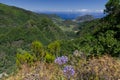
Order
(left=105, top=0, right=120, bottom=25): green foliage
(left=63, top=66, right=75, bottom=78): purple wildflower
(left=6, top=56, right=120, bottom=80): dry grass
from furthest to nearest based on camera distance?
(left=105, top=0, right=120, bottom=25): green foliage
(left=63, top=66, right=75, bottom=78): purple wildflower
(left=6, top=56, right=120, bottom=80): dry grass

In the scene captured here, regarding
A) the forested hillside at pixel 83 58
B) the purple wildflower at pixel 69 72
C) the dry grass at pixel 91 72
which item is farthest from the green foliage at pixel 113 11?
the purple wildflower at pixel 69 72

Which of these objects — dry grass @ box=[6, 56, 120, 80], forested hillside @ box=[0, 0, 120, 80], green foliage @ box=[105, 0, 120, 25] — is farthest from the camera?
green foliage @ box=[105, 0, 120, 25]

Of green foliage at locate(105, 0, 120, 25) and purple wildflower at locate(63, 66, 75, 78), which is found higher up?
purple wildflower at locate(63, 66, 75, 78)

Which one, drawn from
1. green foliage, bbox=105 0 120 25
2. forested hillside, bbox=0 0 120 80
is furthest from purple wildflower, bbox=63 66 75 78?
green foliage, bbox=105 0 120 25

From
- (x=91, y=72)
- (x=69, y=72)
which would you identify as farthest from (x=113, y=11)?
(x=91, y=72)

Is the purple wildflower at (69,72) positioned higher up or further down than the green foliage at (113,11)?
higher up

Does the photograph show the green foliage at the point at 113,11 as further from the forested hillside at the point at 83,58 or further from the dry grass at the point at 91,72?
the dry grass at the point at 91,72

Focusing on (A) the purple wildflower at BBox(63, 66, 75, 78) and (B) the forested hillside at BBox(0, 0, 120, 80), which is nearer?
(B) the forested hillside at BBox(0, 0, 120, 80)

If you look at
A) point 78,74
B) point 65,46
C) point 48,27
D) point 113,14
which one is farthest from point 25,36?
point 78,74

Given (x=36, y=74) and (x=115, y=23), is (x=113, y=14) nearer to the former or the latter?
(x=115, y=23)

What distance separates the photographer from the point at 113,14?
943 inches

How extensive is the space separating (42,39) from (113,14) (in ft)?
358

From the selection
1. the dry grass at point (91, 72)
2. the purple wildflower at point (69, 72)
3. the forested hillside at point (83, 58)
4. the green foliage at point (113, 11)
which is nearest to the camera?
the dry grass at point (91, 72)

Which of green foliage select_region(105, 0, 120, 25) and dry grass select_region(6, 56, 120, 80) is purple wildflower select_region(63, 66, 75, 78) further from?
green foliage select_region(105, 0, 120, 25)
